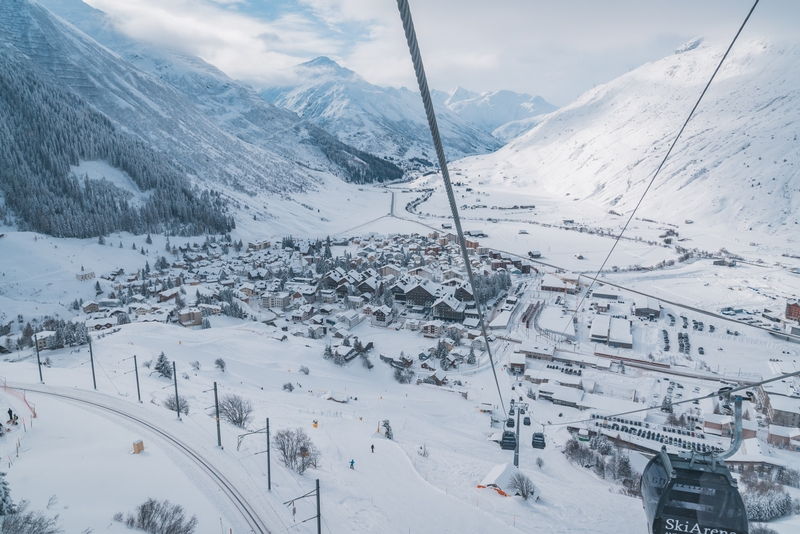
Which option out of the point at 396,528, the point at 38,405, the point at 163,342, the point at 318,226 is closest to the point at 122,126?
the point at 318,226

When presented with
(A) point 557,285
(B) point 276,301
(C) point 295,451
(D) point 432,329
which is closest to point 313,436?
(C) point 295,451

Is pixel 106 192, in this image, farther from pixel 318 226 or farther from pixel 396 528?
pixel 396 528

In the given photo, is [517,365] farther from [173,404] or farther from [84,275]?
[84,275]

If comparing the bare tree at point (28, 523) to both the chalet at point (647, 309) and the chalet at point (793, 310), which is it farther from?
the chalet at point (793, 310)

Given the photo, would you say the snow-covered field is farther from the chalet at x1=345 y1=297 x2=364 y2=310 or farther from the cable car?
the chalet at x1=345 y1=297 x2=364 y2=310

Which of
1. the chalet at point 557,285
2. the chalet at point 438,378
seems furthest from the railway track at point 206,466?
the chalet at point 557,285
